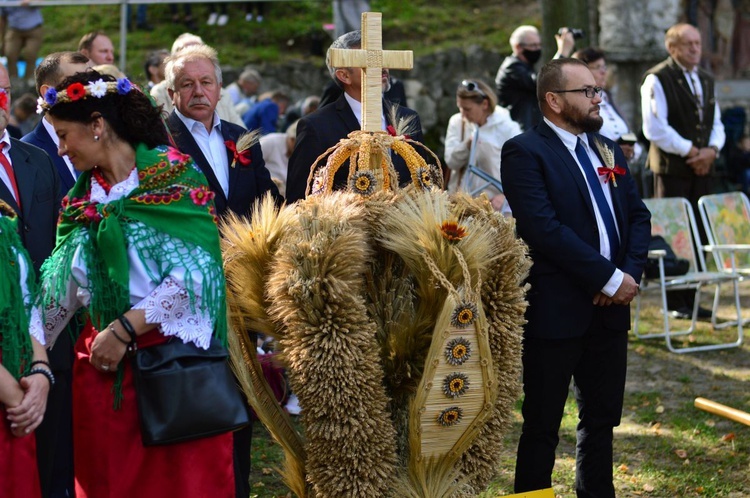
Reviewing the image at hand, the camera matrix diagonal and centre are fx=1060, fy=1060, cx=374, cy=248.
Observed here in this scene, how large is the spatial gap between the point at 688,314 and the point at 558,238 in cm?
516

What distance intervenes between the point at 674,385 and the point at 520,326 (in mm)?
3529

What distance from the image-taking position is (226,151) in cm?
492

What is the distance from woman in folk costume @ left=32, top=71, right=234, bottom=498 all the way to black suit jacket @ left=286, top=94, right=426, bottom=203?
4.99 ft

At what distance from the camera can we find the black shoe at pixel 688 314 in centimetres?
912

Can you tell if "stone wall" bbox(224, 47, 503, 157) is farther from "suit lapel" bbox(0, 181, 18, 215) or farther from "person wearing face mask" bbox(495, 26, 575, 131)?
"suit lapel" bbox(0, 181, 18, 215)

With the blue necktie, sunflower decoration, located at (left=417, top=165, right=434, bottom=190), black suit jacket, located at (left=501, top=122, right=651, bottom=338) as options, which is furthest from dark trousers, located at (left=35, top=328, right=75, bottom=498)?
the blue necktie

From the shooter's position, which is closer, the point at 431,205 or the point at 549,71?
the point at 431,205

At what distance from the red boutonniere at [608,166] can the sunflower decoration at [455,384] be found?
49.6 inches

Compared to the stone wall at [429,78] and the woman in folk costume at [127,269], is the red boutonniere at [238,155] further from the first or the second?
the stone wall at [429,78]

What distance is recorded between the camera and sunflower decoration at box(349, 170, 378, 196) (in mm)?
4105

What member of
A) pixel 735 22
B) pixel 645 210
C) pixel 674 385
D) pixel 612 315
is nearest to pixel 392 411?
pixel 612 315

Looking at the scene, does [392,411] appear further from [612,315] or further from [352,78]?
[352,78]

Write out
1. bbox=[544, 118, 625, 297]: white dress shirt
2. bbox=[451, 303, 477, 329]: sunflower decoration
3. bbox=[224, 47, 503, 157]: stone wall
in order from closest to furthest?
1. bbox=[451, 303, 477, 329]: sunflower decoration
2. bbox=[544, 118, 625, 297]: white dress shirt
3. bbox=[224, 47, 503, 157]: stone wall

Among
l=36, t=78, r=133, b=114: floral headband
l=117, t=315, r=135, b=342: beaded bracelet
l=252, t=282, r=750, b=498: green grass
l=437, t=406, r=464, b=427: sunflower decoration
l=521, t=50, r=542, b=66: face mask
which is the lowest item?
l=252, t=282, r=750, b=498: green grass
